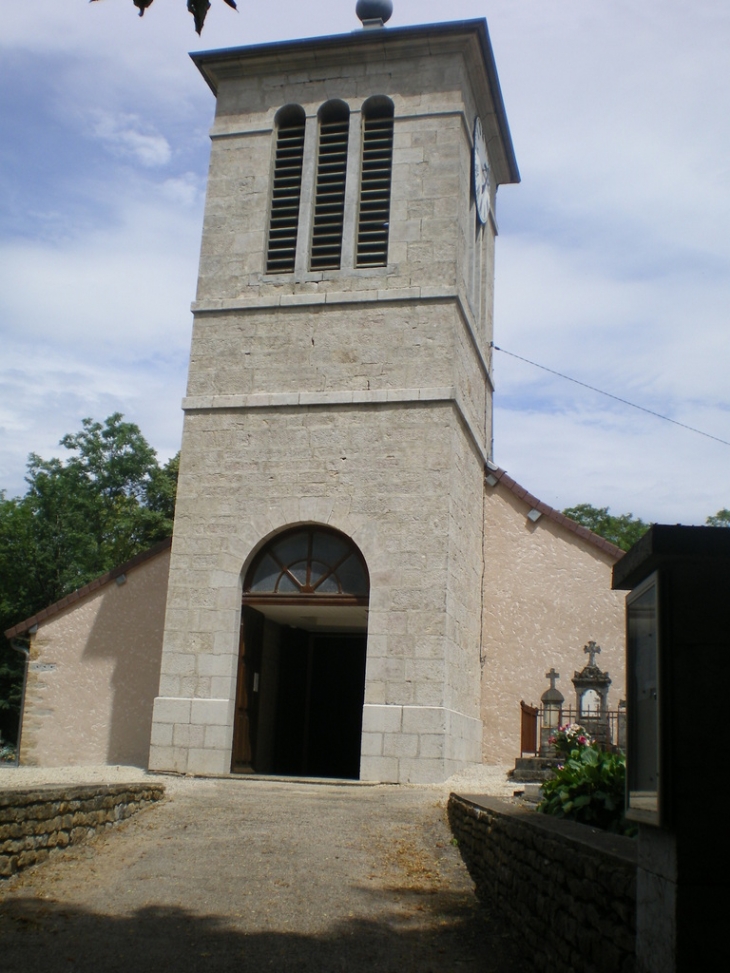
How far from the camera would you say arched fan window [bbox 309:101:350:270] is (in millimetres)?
16125

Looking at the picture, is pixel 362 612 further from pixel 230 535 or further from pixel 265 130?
pixel 265 130

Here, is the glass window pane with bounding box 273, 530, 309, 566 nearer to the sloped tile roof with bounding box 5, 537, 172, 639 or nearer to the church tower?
the church tower

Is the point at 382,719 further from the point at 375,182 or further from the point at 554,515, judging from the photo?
the point at 375,182

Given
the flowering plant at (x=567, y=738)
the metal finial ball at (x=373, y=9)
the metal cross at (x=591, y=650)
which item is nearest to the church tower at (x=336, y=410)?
the flowering plant at (x=567, y=738)

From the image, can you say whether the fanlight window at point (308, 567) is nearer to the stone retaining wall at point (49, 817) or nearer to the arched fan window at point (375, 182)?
the arched fan window at point (375, 182)

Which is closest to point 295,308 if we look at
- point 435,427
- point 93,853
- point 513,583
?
point 435,427

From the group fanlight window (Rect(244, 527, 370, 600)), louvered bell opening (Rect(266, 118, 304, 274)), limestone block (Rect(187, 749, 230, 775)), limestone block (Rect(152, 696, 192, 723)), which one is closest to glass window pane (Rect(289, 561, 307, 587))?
fanlight window (Rect(244, 527, 370, 600))

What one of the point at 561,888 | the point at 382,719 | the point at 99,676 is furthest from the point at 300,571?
the point at 561,888

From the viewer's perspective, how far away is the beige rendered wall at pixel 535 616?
16.5 meters

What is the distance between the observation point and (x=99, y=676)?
16.7 m

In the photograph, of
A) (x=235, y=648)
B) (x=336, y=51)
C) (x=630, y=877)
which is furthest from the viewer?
(x=336, y=51)

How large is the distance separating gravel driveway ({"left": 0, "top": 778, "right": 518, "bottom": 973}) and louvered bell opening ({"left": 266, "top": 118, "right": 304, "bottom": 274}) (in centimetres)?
880

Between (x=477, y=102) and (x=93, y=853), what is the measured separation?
13.9 m

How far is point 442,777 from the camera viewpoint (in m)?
13.2
